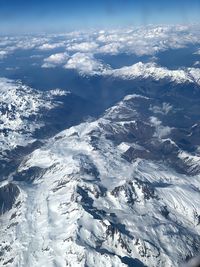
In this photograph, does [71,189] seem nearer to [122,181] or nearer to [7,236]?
[122,181]

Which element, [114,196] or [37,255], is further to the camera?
[114,196]

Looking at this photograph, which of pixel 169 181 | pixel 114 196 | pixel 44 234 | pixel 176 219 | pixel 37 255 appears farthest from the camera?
pixel 169 181

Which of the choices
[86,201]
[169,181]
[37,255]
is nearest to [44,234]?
[37,255]

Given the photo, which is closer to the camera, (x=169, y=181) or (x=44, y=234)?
(x=44, y=234)

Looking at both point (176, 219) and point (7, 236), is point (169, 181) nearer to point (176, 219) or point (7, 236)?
point (176, 219)

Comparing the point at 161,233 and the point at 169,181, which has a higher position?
the point at 161,233

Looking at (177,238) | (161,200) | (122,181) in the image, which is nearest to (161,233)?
(177,238)

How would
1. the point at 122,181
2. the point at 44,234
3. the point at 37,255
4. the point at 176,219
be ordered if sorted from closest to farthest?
the point at 37,255 → the point at 44,234 → the point at 176,219 → the point at 122,181

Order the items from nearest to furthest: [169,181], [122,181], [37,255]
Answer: [37,255], [122,181], [169,181]

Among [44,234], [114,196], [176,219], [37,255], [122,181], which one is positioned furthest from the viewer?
[122,181]
